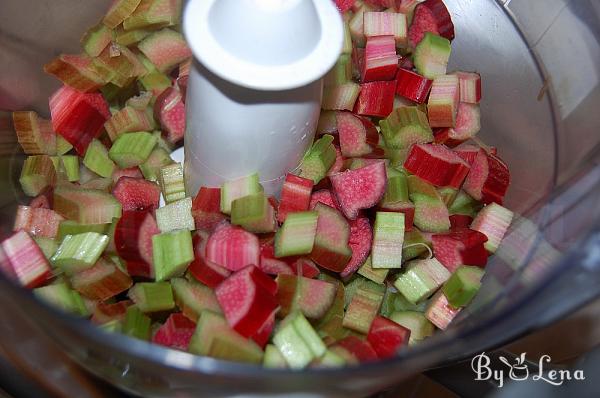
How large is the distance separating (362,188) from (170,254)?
0.32 metres

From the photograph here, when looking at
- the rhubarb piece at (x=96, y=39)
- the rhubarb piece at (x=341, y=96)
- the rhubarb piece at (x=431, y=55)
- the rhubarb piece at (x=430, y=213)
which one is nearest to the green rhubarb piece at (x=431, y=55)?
the rhubarb piece at (x=431, y=55)

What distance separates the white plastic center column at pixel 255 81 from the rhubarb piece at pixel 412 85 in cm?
26

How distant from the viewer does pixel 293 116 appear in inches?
36.9

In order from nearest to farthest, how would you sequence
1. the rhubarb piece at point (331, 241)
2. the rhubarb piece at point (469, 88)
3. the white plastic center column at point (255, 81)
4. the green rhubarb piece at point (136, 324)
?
the white plastic center column at point (255, 81) → the green rhubarb piece at point (136, 324) → the rhubarb piece at point (331, 241) → the rhubarb piece at point (469, 88)

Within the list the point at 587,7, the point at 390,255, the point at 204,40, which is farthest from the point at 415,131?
the point at 204,40

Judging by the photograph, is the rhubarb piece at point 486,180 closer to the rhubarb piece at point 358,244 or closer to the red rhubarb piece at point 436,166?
the red rhubarb piece at point 436,166

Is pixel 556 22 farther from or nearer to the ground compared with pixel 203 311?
farther from the ground

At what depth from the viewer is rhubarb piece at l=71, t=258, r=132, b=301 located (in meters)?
1.00

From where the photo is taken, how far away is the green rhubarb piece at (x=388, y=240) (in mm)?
1067

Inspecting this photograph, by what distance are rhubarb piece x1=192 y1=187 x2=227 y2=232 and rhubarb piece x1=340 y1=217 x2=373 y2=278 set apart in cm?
21

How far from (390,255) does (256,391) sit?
15.7 inches

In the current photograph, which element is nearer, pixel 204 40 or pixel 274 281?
pixel 204 40

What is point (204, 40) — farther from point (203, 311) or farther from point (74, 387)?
point (74, 387)

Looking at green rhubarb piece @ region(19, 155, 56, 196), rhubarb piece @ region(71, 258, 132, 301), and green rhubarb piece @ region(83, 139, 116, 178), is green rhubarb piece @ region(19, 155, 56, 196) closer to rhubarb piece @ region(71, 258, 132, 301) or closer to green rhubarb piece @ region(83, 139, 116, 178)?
green rhubarb piece @ region(83, 139, 116, 178)
